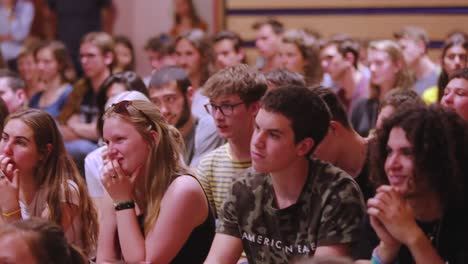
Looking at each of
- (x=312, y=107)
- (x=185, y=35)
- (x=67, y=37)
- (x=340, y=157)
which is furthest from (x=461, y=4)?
(x=312, y=107)

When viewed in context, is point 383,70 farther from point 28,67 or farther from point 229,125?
point 28,67

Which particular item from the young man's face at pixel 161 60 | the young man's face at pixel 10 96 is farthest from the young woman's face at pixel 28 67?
the young man's face at pixel 10 96

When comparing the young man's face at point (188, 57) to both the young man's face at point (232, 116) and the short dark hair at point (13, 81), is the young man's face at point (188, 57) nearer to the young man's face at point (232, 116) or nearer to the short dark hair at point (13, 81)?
the short dark hair at point (13, 81)

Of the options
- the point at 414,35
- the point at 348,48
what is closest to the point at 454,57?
the point at 348,48

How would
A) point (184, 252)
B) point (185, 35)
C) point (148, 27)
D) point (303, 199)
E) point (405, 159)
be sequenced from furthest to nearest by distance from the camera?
1. point (148, 27)
2. point (185, 35)
3. point (184, 252)
4. point (303, 199)
5. point (405, 159)

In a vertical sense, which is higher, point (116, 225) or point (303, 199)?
point (303, 199)

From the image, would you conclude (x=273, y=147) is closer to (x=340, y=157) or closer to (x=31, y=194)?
(x=340, y=157)

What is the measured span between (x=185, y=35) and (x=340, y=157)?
3.14 meters

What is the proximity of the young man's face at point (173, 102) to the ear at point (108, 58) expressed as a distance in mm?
1857

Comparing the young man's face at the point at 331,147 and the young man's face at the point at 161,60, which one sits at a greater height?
the young man's face at the point at 331,147

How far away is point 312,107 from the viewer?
2.42 metres

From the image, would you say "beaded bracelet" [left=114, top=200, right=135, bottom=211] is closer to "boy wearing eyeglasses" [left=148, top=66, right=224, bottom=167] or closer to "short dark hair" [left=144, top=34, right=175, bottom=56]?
"boy wearing eyeglasses" [left=148, top=66, right=224, bottom=167]

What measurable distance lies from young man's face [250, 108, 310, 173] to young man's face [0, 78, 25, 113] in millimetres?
2451

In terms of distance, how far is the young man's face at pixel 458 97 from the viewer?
10.0 feet
